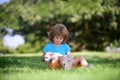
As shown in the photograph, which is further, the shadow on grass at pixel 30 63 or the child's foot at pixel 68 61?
the shadow on grass at pixel 30 63

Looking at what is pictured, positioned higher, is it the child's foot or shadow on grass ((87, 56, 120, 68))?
the child's foot

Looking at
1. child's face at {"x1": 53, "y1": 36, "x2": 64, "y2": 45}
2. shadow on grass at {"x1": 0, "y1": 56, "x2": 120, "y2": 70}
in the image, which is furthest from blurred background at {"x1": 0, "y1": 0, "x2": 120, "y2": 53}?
child's face at {"x1": 53, "y1": 36, "x2": 64, "y2": 45}

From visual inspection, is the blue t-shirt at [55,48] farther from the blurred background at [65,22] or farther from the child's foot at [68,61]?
the blurred background at [65,22]

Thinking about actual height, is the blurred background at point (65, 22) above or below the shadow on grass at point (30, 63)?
above

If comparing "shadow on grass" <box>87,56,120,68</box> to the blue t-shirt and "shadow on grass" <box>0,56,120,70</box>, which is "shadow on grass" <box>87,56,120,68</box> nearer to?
"shadow on grass" <box>0,56,120,70</box>

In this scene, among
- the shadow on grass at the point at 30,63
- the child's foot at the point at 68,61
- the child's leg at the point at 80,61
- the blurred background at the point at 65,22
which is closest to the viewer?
the child's foot at the point at 68,61

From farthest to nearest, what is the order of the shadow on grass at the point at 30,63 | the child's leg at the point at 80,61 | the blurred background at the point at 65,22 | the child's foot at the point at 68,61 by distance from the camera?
the blurred background at the point at 65,22
the shadow on grass at the point at 30,63
the child's leg at the point at 80,61
the child's foot at the point at 68,61

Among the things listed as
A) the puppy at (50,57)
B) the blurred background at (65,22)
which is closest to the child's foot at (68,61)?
the puppy at (50,57)

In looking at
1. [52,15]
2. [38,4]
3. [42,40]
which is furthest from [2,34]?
[42,40]

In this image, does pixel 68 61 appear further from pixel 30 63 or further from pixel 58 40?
pixel 30 63

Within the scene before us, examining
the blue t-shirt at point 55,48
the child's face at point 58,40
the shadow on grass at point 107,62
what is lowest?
the shadow on grass at point 107,62

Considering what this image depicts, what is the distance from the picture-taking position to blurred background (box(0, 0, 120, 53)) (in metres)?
4.17

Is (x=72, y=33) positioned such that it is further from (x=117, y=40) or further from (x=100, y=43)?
(x=117, y=40)

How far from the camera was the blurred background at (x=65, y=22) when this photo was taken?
4.17m
